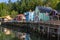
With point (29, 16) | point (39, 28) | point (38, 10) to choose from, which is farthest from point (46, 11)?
point (39, 28)

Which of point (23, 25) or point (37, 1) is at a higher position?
point (37, 1)

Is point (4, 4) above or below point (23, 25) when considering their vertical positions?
above

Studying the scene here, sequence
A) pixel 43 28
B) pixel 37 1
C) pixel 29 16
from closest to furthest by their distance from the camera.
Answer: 1. pixel 43 28
2. pixel 29 16
3. pixel 37 1

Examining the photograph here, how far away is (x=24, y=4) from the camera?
88625mm

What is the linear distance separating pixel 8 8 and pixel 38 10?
40.2 meters

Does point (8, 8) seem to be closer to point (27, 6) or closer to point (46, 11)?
point (27, 6)

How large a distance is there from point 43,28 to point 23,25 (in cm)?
1912

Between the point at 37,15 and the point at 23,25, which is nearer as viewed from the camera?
the point at 23,25

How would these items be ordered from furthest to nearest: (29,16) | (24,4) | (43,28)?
(24,4) < (29,16) < (43,28)

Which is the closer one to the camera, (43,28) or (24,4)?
(43,28)

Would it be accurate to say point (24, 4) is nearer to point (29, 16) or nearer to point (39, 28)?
point (29, 16)

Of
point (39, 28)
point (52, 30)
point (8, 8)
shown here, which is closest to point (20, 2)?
point (8, 8)

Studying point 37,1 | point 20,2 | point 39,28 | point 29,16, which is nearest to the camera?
point 39,28

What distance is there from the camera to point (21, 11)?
284ft
